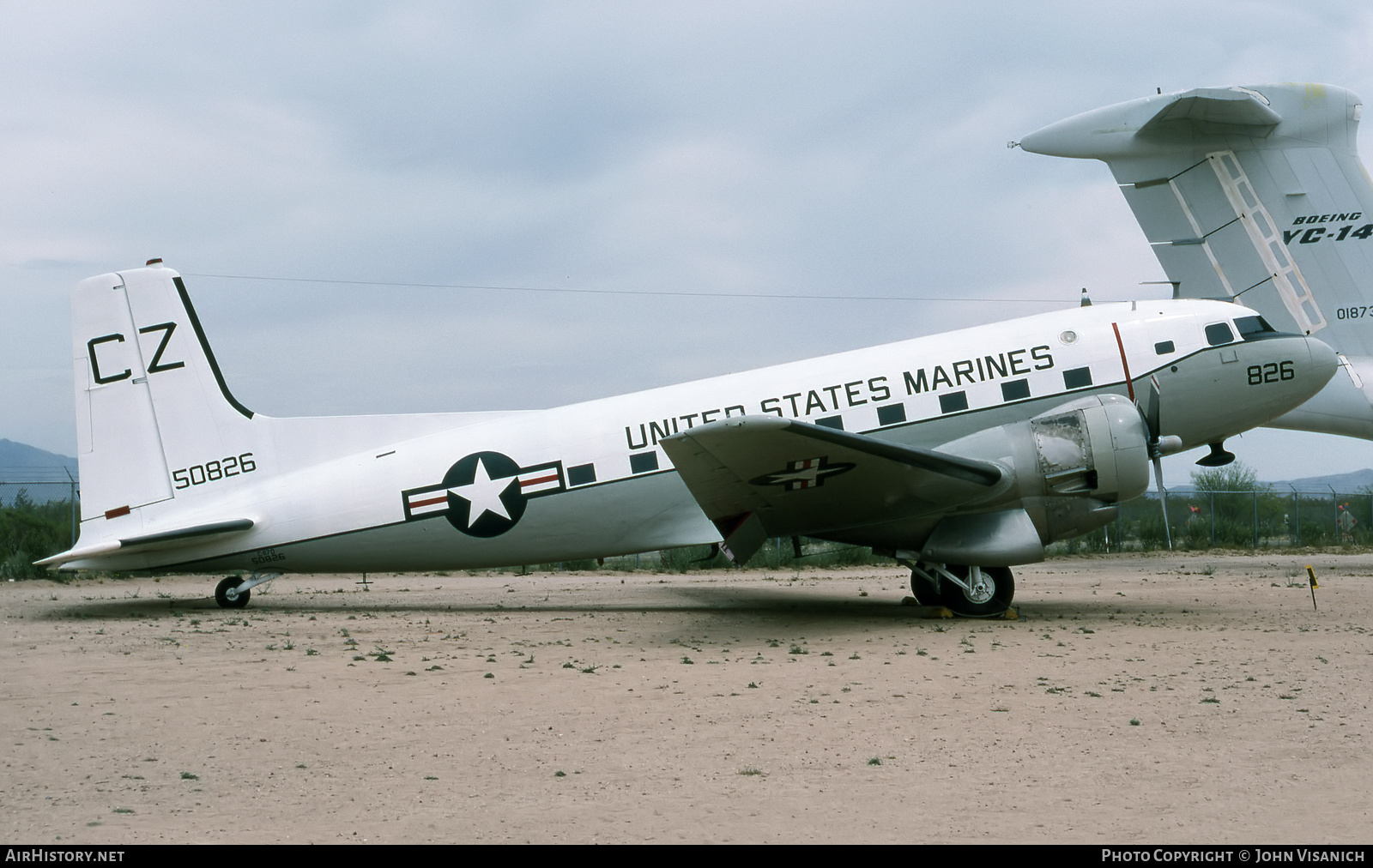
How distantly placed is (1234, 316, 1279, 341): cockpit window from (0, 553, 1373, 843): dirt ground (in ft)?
11.4

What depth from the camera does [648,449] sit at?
13.0 metres

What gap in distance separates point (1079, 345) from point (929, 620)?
3885 mm

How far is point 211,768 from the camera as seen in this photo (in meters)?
5.55

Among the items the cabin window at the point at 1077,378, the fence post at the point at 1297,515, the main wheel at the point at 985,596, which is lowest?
the fence post at the point at 1297,515

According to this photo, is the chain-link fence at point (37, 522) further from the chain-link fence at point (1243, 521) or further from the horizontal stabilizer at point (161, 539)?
the chain-link fence at point (1243, 521)

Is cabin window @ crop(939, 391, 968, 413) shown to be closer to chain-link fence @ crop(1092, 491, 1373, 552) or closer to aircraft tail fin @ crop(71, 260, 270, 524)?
aircraft tail fin @ crop(71, 260, 270, 524)

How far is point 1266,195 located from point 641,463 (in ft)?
44.5

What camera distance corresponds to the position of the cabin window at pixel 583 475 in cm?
1294

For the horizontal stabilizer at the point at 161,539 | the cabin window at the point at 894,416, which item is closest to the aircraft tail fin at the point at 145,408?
the horizontal stabilizer at the point at 161,539

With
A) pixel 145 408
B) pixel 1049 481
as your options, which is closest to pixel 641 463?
pixel 1049 481

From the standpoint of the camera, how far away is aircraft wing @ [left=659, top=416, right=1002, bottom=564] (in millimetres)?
9992

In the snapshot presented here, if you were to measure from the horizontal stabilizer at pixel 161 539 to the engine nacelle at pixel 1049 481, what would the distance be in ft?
28.9

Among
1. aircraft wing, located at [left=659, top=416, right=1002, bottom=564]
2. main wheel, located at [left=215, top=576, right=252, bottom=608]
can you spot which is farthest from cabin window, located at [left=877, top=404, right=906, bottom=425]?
main wheel, located at [left=215, top=576, right=252, bottom=608]

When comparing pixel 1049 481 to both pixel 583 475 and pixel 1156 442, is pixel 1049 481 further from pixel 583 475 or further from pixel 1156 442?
pixel 583 475
